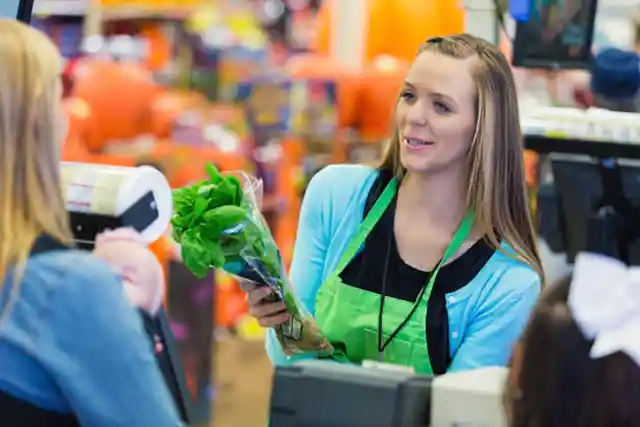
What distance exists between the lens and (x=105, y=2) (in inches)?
273

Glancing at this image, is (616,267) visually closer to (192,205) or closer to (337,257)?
(192,205)

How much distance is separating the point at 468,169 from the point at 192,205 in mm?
661

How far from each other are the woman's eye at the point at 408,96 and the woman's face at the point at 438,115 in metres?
0.01

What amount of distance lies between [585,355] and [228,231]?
2.29 feet

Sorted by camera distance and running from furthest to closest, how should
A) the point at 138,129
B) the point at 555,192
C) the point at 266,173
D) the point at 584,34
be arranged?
the point at 266,173
the point at 138,129
the point at 584,34
the point at 555,192

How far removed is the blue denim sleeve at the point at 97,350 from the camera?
1.39 metres

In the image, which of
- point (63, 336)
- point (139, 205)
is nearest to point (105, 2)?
point (139, 205)

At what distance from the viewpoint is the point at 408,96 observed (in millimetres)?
2201

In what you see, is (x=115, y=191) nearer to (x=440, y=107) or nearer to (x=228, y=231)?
(x=228, y=231)

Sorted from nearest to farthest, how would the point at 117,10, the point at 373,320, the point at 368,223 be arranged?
the point at 373,320 < the point at 368,223 < the point at 117,10

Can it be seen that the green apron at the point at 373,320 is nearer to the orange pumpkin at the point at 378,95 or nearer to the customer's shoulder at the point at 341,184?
the customer's shoulder at the point at 341,184

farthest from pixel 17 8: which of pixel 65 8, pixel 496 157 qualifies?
pixel 65 8

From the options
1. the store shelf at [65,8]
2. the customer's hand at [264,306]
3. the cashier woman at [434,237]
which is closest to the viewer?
the customer's hand at [264,306]

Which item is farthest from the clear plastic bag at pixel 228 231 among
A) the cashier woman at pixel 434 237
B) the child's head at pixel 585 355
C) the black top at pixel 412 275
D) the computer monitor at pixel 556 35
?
the computer monitor at pixel 556 35
